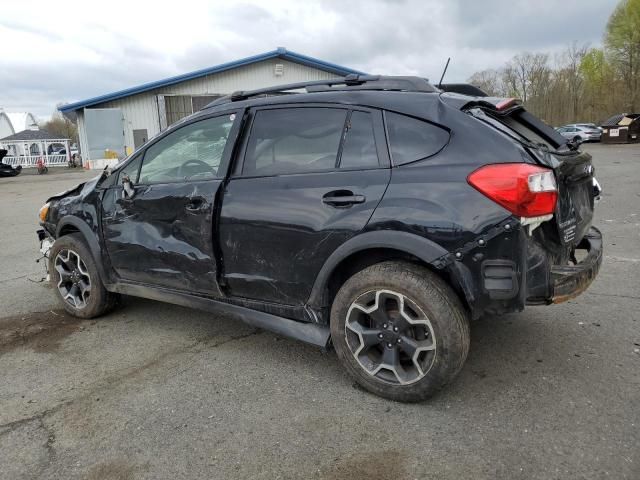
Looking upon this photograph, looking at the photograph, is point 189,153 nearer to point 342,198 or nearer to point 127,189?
point 127,189

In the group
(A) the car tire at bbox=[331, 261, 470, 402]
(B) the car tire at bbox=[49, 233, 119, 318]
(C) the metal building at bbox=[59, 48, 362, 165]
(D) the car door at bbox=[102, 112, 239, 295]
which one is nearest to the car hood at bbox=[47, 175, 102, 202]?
(D) the car door at bbox=[102, 112, 239, 295]

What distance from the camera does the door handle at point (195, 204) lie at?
3.45 metres

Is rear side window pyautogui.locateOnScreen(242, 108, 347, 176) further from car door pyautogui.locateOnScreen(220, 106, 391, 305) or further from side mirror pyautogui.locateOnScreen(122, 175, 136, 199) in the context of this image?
side mirror pyautogui.locateOnScreen(122, 175, 136, 199)

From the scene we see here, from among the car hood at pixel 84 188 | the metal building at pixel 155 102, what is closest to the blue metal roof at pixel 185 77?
the metal building at pixel 155 102

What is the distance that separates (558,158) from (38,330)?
4136 mm

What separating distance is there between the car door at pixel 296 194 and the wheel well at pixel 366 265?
12cm

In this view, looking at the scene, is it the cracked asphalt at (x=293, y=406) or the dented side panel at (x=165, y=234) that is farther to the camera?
the dented side panel at (x=165, y=234)

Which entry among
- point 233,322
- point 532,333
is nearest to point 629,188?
point 532,333

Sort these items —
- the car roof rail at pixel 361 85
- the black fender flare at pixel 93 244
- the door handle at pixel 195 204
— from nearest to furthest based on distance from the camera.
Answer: the car roof rail at pixel 361 85 < the door handle at pixel 195 204 < the black fender flare at pixel 93 244

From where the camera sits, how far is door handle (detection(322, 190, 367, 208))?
2.87 meters

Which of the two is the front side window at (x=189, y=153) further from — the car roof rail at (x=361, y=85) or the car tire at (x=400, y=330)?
the car tire at (x=400, y=330)

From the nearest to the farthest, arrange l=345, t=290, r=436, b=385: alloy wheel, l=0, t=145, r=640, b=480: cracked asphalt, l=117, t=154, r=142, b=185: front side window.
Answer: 1. l=0, t=145, r=640, b=480: cracked asphalt
2. l=345, t=290, r=436, b=385: alloy wheel
3. l=117, t=154, r=142, b=185: front side window

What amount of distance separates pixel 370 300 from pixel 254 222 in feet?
2.96

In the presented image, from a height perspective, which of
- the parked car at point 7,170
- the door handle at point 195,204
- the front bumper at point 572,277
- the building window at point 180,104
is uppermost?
the building window at point 180,104
